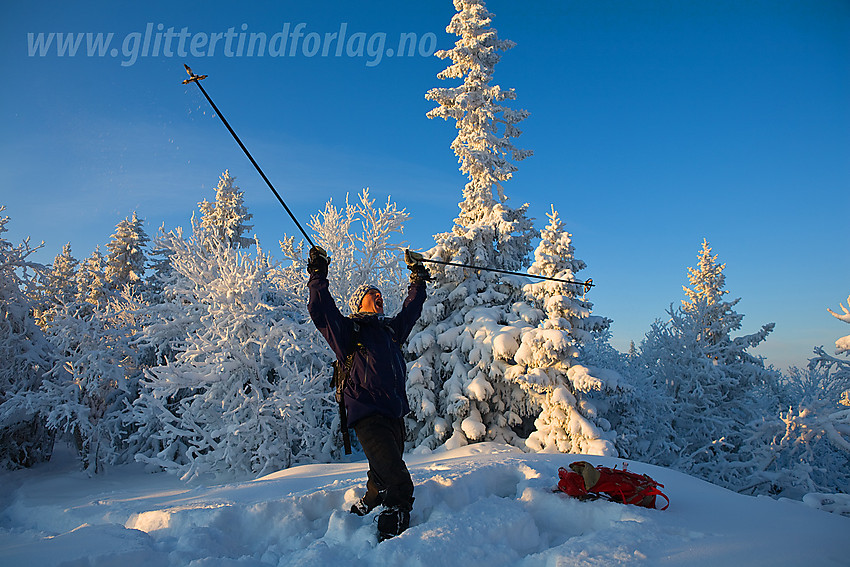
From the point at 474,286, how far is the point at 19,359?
1613 cm

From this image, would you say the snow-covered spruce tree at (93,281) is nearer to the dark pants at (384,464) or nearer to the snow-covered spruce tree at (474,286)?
the snow-covered spruce tree at (474,286)

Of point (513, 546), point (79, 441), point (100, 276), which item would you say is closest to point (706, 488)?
point (513, 546)

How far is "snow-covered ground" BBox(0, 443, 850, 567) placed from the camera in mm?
3002

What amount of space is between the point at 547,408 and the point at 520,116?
33.3ft

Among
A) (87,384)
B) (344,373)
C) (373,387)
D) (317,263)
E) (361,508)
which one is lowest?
(361,508)

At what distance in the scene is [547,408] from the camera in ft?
40.3

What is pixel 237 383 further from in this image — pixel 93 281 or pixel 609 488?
pixel 93 281

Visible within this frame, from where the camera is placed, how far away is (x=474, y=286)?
15.2 metres

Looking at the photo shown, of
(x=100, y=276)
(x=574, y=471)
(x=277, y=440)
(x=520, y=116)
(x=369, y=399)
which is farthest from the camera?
(x=100, y=276)

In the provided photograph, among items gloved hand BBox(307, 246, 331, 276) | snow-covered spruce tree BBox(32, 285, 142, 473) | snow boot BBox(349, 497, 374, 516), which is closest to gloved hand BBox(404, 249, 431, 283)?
gloved hand BBox(307, 246, 331, 276)

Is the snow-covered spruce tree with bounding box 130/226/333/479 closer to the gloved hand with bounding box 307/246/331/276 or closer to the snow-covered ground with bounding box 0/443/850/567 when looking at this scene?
the snow-covered ground with bounding box 0/443/850/567

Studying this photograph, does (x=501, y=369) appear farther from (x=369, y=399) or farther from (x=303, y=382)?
(x=369, y=399)

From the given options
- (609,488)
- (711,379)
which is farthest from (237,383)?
(711,379)

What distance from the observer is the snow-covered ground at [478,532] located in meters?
3.00
